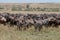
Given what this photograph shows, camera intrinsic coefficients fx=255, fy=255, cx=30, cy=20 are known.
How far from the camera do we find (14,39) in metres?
14.5

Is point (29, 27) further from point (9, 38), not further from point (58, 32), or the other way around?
point (9, 38)

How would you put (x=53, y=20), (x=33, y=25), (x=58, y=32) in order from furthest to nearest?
(x=53, y=20), (x=33, y=25), (x=58, y=32)

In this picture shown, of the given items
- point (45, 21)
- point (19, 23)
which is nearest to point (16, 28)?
point (19, 23)

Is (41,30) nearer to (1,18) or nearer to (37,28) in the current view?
(37,28)

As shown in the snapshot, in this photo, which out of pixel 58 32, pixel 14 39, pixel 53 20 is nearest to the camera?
pixel 14 39

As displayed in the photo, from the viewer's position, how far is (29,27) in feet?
64.8

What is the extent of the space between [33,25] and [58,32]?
241cm

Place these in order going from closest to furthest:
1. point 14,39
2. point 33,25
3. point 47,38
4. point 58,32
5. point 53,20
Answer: point 14,39, point 47,38, point 58,32, point 33,25, point 53,20

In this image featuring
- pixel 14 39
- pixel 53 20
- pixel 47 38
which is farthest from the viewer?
pixel 53 20

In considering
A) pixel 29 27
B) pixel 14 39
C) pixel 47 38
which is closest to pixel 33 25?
pixel 29 27

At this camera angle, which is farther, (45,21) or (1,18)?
(1,18)

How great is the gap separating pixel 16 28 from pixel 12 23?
2.14m

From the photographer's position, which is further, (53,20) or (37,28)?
(53,20)

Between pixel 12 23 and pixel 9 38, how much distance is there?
22.2ft
